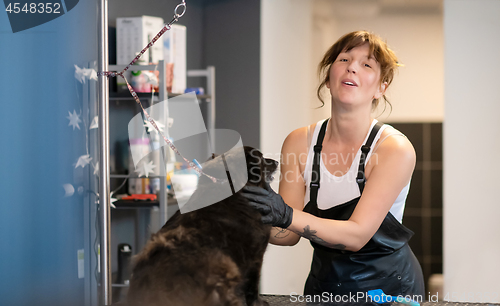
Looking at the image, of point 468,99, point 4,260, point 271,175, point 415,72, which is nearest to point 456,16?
point 468,99

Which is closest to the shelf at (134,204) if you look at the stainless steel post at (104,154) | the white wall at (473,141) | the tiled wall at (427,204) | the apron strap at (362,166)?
the apron strap at (362,166)

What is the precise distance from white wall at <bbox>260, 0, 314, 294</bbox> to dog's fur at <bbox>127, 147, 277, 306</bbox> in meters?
2.00

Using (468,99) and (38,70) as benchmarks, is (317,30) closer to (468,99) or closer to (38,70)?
(468,99)

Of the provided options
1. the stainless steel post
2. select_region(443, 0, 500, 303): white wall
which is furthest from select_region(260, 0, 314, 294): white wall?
the stainless steel post

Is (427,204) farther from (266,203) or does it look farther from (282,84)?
(266,203)

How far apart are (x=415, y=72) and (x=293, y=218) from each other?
8.47ft

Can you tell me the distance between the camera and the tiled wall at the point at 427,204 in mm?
3410

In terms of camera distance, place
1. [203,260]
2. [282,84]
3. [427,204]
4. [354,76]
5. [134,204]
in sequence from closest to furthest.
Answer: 1. [203,260]
2. [354,76]
3. [134,204]
4. [282,84]
5. [427,204]

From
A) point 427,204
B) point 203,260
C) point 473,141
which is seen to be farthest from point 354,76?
point 427,204

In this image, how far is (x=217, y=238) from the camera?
2.50ft

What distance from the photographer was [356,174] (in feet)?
4.01

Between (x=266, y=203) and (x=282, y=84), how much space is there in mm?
2120

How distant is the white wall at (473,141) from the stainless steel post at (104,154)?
7.33 feet

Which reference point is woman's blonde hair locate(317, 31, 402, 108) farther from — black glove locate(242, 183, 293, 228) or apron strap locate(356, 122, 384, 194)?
black glove locate(242, 183, 293, 228)
